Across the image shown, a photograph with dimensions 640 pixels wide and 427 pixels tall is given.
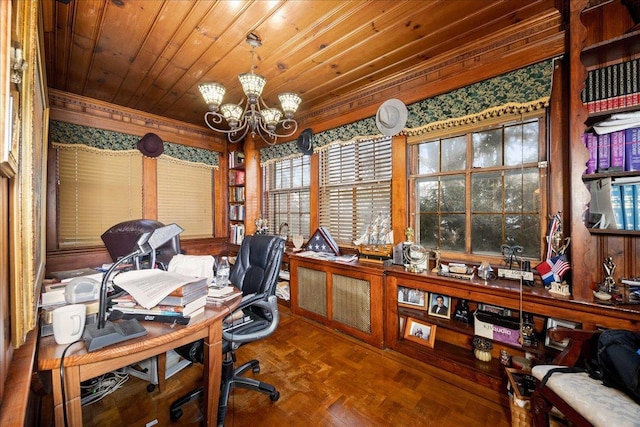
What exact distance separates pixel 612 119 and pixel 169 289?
8.80 ft

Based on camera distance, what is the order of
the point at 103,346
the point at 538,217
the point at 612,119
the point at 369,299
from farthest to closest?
the point at 369,299 < the point at 538,217 < the point at 612,119 < the point at 103,346

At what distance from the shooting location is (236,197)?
14.7 ft

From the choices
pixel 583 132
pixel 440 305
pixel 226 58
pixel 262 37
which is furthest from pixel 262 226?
pixel 583 132

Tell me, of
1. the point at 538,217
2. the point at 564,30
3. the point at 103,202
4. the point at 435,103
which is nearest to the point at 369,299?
the point at 538,217

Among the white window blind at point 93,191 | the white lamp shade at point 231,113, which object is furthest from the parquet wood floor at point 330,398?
the white window blind at point 93,191

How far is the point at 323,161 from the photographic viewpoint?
3332 mm

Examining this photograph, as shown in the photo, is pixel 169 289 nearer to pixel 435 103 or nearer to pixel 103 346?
pixel 103 346

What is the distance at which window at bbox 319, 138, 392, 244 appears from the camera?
2.79 m

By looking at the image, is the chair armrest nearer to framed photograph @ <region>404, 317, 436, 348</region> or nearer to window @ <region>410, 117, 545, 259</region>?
framed photograph @ <region>404, 317, 436, 348</region>

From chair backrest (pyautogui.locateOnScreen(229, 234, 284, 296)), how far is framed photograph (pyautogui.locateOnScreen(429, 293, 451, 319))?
1397 millimetres

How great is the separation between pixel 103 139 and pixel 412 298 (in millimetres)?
4128

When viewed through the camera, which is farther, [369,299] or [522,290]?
[369,299]

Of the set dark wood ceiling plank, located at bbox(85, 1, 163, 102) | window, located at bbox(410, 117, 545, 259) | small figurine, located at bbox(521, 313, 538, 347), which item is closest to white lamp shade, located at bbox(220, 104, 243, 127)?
dark wood ceiling plank, located at bbox(85, 1, 163, 102)

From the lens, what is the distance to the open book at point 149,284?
1163 mm
